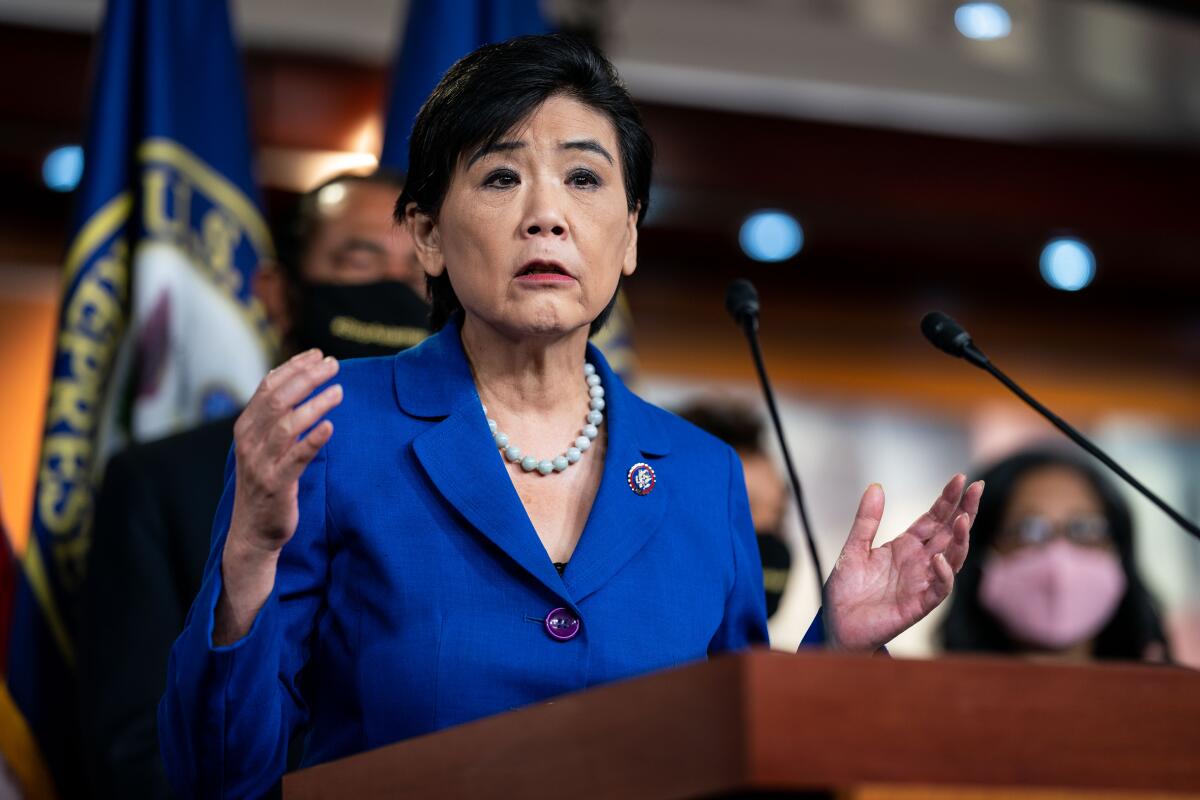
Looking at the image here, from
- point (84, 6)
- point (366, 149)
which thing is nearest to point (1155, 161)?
point (366, 149)

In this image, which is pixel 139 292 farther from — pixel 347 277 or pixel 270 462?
pixel 270 462

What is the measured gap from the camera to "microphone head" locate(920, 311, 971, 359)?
5.73 feet

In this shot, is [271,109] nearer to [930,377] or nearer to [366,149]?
[366,149]

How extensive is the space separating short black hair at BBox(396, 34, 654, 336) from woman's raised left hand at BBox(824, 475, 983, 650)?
37 centimetres

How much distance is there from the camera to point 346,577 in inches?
60.2

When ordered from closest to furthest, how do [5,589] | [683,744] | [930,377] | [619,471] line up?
[683,744] < [619,471] < [5,589] < [930,377]

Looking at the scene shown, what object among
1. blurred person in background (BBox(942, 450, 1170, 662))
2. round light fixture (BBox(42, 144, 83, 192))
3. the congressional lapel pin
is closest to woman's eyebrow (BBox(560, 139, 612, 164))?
the congressional lapel pin

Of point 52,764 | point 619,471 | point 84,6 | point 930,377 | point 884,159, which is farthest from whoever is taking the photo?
point 930,377

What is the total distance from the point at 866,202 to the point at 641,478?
159 inches

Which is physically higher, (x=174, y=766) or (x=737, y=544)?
(x=737, y=544)

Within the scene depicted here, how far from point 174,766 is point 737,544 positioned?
60cm

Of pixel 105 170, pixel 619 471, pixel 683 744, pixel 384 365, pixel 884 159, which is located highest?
pixel 884 159

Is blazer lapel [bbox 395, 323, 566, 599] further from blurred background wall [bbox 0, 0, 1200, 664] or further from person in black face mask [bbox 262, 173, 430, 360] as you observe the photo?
blurred background wall [bbox 0, 0, 1200, 664]

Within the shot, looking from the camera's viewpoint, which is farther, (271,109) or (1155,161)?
(1155,161)
